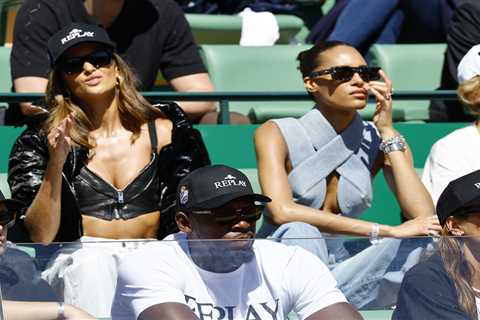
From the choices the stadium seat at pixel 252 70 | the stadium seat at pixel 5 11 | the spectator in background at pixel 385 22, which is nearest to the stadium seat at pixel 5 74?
the stadium seat at pixel 252 70

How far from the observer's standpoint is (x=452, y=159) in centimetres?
538

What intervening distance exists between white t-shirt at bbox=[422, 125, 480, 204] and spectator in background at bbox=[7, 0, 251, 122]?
1177mm

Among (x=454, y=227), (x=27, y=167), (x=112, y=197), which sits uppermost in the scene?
(x=454, y=227)

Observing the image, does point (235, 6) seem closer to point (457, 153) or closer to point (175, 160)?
point (457, 153)

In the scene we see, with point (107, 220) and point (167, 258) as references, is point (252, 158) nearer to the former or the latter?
point (107, 220)

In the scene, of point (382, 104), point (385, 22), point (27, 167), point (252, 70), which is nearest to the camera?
point (27, 167)

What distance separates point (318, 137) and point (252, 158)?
2.33 ft

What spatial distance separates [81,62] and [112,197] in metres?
0.55

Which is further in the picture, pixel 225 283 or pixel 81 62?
pixel 81 62

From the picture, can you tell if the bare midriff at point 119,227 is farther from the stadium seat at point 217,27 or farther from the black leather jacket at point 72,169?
the stadium seat at point 217,27

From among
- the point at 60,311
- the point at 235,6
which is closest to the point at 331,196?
the point at 60,311

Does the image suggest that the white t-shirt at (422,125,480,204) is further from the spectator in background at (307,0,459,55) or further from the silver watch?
the spectator in background at (307,0,459,55)

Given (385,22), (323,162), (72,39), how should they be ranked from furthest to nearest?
1. (385,22)
2. (323,162)
3. (72,39)

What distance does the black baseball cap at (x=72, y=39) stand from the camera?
4984 mm
